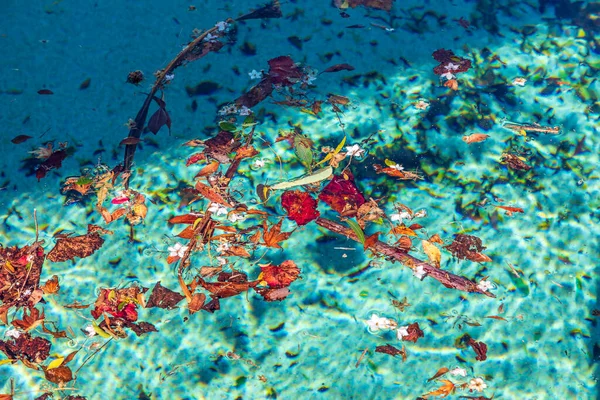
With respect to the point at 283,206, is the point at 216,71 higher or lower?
higher

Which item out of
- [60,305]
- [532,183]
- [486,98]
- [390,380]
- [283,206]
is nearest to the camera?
[390,380]

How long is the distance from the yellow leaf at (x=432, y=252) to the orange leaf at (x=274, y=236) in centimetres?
62

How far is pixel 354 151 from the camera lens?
2570mm

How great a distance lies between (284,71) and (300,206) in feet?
3.00

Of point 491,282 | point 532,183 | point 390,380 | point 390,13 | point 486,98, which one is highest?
point 390,13

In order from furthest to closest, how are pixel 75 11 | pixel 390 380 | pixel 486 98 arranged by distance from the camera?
pixel 75 11 → pixel 486 98 → pixel 390 380

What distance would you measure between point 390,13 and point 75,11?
1945 millimetres

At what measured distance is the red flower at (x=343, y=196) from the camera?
7.75 feet

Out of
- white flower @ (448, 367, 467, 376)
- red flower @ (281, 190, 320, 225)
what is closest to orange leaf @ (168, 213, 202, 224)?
red flower @ (281, 190, 320, 225)

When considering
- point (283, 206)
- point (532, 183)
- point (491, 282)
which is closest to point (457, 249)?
point (491, 282)

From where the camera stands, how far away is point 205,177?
2457mm

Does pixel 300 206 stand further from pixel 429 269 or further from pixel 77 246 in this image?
pixel 77 246

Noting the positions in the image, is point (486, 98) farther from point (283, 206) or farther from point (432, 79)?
point (283, 206)

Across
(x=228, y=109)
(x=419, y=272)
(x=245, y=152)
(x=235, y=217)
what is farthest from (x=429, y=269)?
(x=228, y=109)
